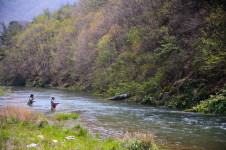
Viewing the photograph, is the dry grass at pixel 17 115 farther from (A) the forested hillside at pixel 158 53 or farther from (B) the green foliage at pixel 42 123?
(A) the forested hillside at pixel 158 53

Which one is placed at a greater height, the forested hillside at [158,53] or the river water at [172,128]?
the forested hillside at [158,53]

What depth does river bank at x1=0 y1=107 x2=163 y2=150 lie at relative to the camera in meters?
8.40

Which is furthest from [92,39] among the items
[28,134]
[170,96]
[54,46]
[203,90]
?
[28,134]

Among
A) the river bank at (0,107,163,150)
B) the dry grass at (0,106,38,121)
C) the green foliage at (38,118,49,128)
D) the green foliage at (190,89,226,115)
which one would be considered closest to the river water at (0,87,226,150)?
the green foliage at (190,89,226,115)

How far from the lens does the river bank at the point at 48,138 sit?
840 centimetres

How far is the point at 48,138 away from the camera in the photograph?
31.5 ft

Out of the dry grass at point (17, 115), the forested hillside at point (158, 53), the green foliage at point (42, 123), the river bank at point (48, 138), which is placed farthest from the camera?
the forested hillside at point (158, 53)

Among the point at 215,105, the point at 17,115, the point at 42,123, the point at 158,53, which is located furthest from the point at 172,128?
the point at 158,53

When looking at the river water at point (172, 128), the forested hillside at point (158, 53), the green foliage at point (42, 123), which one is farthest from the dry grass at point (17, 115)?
the forested hillside at point (158, 53)

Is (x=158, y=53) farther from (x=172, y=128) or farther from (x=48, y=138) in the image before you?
(x=48, y=138)

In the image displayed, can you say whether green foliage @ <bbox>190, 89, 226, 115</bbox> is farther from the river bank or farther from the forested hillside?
the river bank

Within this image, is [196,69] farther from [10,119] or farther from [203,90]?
[10,119]

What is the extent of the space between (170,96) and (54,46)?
51790mm

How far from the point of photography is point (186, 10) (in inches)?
1077
